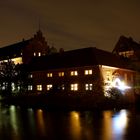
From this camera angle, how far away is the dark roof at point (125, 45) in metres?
82.9

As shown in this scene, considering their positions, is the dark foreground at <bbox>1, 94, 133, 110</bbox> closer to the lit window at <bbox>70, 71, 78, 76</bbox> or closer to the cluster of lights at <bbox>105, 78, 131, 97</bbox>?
the cluster of lights at <bbox>105, 78, 131, 97</bbox>

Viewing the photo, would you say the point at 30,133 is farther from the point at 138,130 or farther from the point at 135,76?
the point at 135,76

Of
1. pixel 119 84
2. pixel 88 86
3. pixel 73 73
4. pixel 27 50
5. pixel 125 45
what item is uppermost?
pixel 125 45

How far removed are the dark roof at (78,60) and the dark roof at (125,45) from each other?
48.1 feet

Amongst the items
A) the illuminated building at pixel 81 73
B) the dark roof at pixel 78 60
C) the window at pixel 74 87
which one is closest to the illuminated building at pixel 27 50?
the illuminated building at pixel 81 73

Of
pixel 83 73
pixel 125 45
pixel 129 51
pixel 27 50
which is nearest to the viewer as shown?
pixel 83 73

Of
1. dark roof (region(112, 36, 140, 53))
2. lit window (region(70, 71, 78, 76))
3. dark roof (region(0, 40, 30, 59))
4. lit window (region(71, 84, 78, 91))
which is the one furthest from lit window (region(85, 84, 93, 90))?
dark roof (region(112, 36, 140, 53))

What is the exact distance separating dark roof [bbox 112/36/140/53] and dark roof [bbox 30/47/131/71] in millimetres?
14651

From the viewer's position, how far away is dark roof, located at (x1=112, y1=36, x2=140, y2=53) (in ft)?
272

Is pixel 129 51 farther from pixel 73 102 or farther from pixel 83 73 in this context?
pixel 73 102

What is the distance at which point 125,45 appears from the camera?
84.8m

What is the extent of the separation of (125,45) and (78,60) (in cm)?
2862

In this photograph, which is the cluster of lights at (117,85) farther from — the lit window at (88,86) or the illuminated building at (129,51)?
the illuminated building at (129,51)

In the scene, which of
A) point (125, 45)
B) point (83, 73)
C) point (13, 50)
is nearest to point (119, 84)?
point (83, 73)
